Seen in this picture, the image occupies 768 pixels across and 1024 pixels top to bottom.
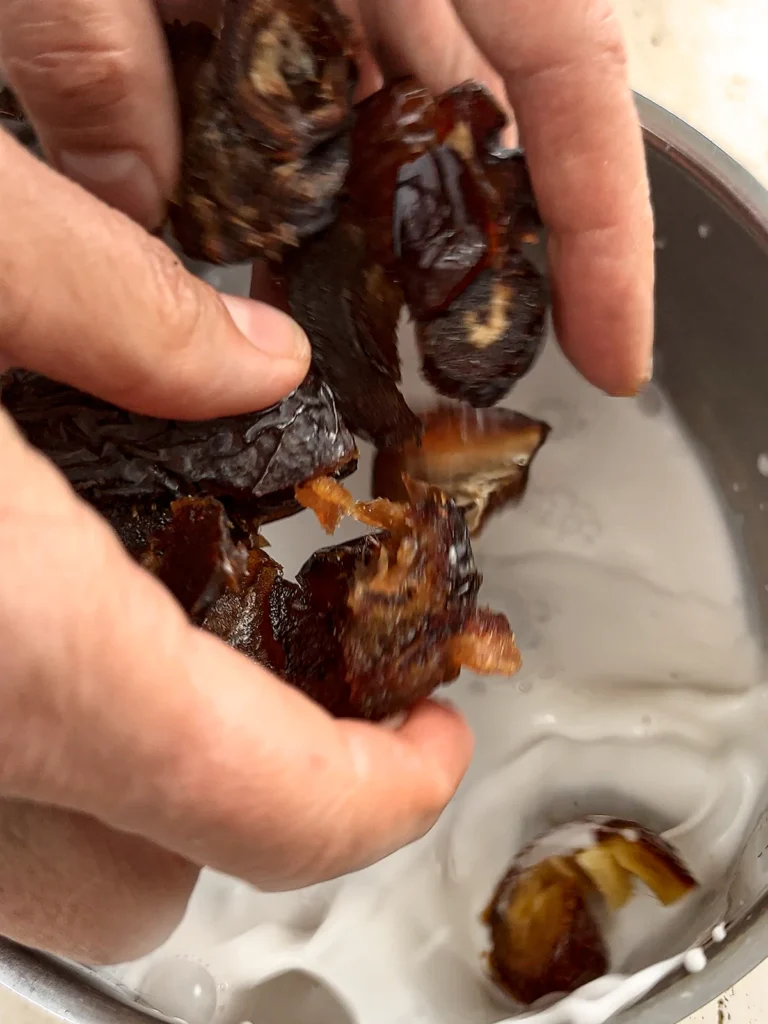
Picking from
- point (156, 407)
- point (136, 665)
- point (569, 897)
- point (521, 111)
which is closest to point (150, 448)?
point (156, 407)

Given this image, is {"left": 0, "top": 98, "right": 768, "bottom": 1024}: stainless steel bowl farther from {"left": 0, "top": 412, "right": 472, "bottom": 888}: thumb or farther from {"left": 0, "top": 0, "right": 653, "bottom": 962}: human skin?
{"left": 0, "top": 412, "right": 472, "bottom": 888}: thumb

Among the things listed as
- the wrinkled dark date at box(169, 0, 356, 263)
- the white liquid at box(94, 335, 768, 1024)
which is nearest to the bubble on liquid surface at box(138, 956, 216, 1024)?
the white liquid at box(94, 335, 768, 1024)

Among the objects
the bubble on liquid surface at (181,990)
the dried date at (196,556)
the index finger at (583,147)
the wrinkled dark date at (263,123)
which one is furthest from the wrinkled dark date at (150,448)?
the bubble on liquid surface at (181,990)

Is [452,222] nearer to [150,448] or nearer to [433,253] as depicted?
[433,253]

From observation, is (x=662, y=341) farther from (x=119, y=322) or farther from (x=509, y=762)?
(x=119, y=322)

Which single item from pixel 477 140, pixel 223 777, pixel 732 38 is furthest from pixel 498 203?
pixel 732 38
